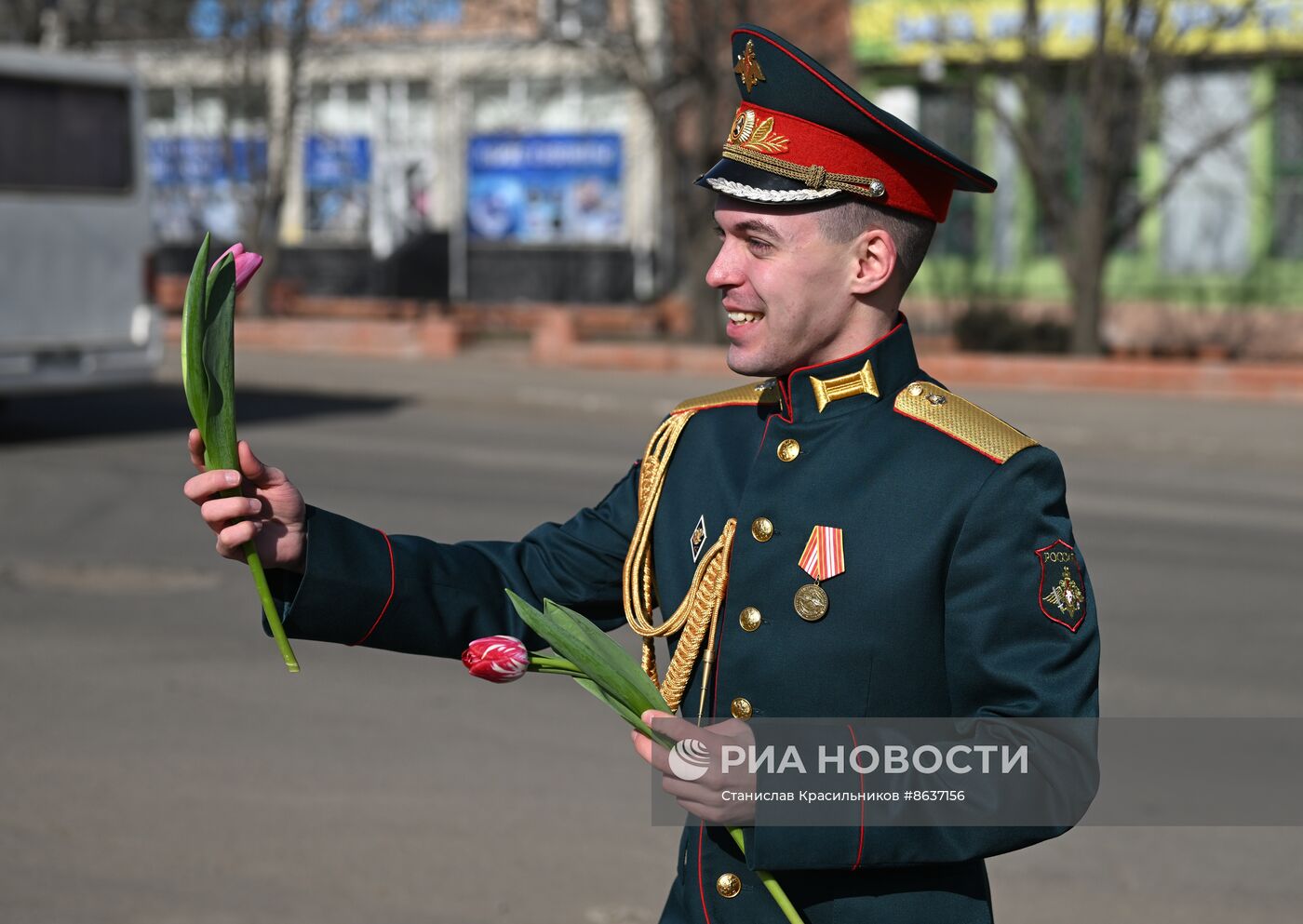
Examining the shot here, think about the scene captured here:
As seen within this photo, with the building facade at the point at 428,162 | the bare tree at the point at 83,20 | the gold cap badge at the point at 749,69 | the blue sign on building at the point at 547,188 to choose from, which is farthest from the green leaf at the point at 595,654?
the blue sign on building at the point at 547,188

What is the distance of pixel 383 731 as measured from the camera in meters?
6.02

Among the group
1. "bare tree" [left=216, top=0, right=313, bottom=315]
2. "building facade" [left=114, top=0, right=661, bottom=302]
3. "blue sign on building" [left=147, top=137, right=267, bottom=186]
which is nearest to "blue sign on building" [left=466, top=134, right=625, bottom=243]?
"building facade" [left=114, top=0, right=661, bottom=302]

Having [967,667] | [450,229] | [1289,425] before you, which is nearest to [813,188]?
[967,667]

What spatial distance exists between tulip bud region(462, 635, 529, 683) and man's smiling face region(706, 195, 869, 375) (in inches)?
18.7

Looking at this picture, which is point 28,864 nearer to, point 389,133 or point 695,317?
point 695,317

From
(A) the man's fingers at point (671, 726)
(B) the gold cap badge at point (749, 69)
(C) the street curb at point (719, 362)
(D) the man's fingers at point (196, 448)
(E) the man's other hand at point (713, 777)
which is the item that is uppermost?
(B) the gold cap badge at point (749, 69)

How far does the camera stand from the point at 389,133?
112 ft

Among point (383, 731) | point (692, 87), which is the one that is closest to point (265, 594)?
point (383, 731)

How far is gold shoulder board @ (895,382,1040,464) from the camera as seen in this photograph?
7.07 ft

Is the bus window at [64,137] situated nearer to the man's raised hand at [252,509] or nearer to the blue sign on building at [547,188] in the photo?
the man's raised hand at [252,509]

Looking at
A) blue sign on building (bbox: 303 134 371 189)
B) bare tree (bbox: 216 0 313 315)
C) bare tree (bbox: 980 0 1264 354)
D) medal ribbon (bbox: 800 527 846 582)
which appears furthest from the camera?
blue sign on building (bbox: 303 134 371 189)

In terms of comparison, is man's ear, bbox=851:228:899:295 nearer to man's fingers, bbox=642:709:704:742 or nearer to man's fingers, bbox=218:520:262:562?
man's fingers, bbox=642:709:704:742

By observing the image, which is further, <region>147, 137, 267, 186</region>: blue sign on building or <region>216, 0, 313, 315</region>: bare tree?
<region>147, 137, 267, 186</region>: blue sign on building

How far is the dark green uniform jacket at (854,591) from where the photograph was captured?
2025mm
